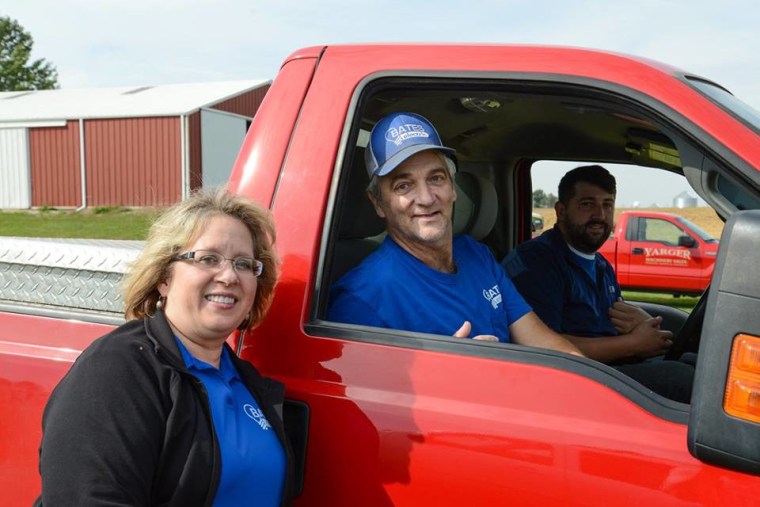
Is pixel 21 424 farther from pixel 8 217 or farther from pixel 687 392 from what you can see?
pixel 8 217

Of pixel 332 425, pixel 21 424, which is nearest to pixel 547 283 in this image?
pixel 332 425

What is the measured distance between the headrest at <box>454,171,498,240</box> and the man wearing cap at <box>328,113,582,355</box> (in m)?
0.89

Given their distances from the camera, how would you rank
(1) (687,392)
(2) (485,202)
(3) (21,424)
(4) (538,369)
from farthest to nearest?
(2) (485,202) → (1) (687,392) → (3) (21,424) → (4) (538,369)

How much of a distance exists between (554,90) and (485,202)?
68.0 inches

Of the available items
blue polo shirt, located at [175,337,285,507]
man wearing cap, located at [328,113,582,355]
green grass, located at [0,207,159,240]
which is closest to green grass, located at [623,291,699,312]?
green grass, located at [0,207,159,240]

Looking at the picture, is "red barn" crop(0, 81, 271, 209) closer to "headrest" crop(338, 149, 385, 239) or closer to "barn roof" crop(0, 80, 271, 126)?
"barn roof" crop(0, 80, 271, 126)

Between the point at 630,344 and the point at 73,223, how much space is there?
19.7 meters

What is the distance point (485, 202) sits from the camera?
3.31m

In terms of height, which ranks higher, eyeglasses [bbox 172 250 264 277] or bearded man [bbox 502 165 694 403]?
eyeglasses [bbox 172 250 264 277]

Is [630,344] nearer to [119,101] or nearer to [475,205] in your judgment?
[475,205]

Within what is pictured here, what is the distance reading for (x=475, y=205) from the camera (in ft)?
10.8

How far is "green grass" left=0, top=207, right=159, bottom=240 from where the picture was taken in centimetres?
1666

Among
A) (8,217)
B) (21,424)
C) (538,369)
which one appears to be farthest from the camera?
(8,217)

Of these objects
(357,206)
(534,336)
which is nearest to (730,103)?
(534,336)
